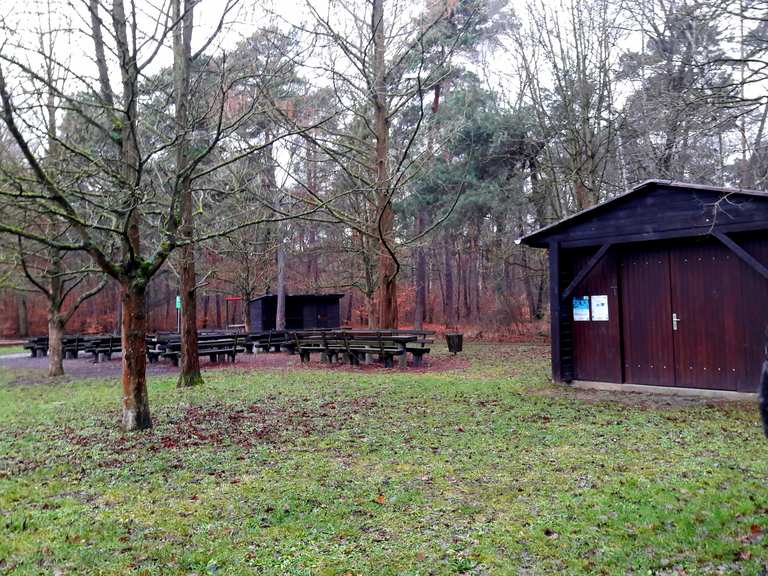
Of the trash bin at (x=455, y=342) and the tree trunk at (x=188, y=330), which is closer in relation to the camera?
the tree trunk at (x=188, y=330)

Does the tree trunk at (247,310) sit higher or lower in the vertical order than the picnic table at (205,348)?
higher

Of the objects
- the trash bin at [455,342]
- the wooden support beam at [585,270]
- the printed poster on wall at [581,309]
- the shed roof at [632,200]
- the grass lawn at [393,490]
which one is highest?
the shed roof at [632,200]

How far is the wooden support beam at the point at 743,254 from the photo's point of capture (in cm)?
885

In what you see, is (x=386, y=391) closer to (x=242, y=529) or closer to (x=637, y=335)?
(x=637, y=335)

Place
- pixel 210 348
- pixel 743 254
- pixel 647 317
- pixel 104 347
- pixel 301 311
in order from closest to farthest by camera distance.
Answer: pixel 743 254 → pixel 647 317 → pixel 210 348 → pixel 104 347 → pixel 301 311

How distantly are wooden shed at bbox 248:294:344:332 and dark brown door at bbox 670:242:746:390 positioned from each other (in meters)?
20.9

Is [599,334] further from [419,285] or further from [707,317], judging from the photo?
[419,285]

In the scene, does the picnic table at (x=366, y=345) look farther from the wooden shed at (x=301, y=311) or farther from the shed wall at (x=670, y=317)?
the wooden shed at (x=301, y=311)

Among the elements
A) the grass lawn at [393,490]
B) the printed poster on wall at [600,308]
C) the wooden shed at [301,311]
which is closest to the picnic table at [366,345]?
the printed poster on wall at [600,308]

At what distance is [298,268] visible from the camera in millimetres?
46719

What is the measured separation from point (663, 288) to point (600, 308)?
1.19 meters

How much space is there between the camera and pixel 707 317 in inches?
385

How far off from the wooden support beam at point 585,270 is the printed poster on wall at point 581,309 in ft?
0.75

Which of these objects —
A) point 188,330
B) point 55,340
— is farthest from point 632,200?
point 55,340
